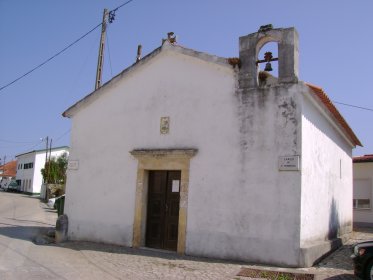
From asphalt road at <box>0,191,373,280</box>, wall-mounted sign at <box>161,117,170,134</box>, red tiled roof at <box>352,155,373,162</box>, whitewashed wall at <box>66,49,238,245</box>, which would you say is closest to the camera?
asphalt road at <box>0,191,373,280</box>

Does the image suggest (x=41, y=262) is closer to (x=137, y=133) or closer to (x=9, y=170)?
(x=137, y=133)

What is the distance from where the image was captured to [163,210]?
10969 millimetres

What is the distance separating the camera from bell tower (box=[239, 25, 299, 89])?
9.21 metres

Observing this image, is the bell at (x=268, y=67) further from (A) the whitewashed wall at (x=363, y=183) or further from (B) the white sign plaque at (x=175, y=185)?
(A) the whitewashed wall at (x=363, y=183)

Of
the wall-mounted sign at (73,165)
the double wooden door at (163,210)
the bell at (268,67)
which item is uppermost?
the bell at (268,67)

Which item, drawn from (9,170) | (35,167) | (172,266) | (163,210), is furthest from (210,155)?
(9,170)

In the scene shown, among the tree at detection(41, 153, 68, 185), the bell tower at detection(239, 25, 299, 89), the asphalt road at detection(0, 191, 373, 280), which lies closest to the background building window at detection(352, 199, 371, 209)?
the asphalt road at detection(0, 191, 373, 280)

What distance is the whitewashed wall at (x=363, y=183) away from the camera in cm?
1889

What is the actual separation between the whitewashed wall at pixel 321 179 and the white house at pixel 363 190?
207 inches

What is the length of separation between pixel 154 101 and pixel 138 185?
245 centimetres

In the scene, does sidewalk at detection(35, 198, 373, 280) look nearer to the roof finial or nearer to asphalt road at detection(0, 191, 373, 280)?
asphalt road at detection(0, 191, 373, 280)

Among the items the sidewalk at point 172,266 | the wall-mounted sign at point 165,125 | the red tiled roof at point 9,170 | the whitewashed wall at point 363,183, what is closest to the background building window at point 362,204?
the whitewashed wall at point 363,183

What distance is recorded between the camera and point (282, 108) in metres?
9.17

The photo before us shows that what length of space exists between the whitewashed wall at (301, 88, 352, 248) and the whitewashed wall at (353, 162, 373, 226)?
17.3 ft
